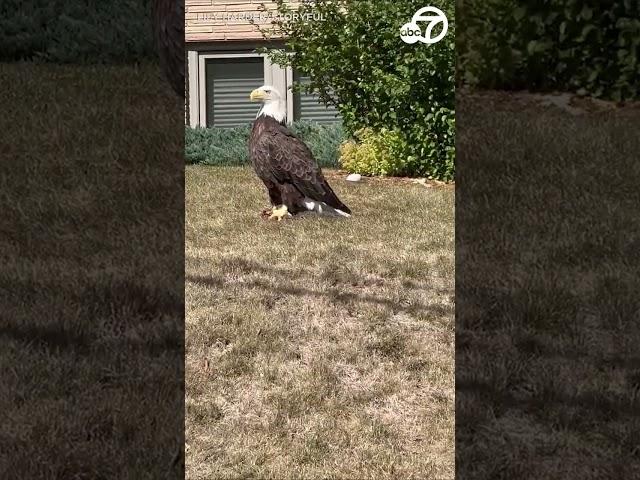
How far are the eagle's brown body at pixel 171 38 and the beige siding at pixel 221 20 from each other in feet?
0.13

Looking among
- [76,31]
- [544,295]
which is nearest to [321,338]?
[544,295]

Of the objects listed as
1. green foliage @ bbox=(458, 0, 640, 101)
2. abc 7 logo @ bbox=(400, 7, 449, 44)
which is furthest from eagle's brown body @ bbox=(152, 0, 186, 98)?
green foliage @ bbox=(458, 0, 640, 101)

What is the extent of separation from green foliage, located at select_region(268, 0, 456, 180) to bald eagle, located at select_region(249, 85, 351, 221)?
17 centimetres

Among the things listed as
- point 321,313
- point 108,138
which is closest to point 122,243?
point 108,138

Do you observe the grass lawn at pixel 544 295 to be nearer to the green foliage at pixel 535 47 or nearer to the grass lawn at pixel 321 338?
the green foliage at pixel 535 47

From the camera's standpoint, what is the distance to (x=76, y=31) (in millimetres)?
6035

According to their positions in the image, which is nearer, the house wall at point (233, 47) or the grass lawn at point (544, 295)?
the house wall at point (233, 47)

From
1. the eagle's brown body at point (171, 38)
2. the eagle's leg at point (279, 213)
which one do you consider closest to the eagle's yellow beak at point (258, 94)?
the eagle's brown body at point (171, 38)

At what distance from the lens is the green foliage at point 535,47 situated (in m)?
3.22

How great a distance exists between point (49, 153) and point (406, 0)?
354 centimetres

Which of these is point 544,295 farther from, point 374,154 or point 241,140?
point 241,140

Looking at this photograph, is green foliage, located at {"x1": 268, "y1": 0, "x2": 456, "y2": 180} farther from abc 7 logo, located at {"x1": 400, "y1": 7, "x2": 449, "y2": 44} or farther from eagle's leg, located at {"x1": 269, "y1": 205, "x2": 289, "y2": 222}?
eagle's leg, located at {"x1": 269, "y1": 205, "x2": 289, "y2": 222}

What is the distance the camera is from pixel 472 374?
414 cm

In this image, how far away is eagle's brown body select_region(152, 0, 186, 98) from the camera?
315 cm
